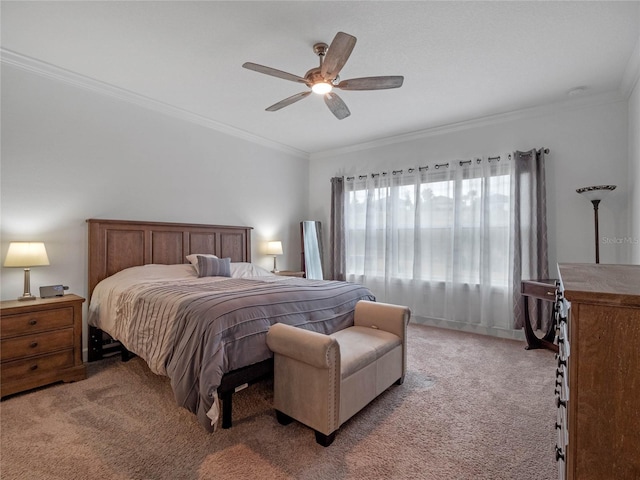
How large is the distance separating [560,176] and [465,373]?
2.60m

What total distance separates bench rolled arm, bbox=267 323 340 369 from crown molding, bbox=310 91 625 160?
3.71 meters

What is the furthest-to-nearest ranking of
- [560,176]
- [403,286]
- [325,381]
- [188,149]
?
1. [403,286]
2. [188,149]
3. [560,176]
4. [325,381]

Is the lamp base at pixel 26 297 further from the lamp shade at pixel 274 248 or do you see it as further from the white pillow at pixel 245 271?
the lamp shade at pixel 274 248

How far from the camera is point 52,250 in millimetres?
2932

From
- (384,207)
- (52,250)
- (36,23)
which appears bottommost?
(52,250)

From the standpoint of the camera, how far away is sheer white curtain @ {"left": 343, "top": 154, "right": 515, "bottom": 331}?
12.8ft

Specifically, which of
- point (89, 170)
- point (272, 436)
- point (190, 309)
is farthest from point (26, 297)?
point (272, 436)

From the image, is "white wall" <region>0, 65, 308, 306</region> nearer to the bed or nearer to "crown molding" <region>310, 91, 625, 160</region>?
the bed

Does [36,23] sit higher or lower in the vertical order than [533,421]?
higher

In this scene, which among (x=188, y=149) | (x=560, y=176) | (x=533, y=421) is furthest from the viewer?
(x=188, y=149)

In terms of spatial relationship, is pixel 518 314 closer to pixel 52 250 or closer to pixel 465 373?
pixel 465 373

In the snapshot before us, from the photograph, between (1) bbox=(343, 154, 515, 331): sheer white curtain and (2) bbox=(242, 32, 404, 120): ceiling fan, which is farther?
(1) bbox=(343, 154, 515, 331): sheer white curtain

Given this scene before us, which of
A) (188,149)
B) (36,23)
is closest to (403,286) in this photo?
(188,149)

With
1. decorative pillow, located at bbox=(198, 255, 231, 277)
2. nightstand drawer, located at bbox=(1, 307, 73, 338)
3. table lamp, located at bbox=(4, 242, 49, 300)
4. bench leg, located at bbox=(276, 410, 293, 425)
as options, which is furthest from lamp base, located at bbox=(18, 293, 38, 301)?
bench leg, located at bbox=(276, 410, 293, 425)
